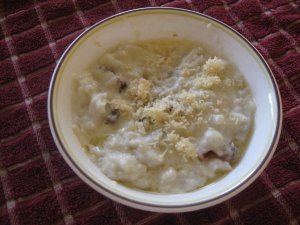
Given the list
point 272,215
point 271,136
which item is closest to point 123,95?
point 271,136

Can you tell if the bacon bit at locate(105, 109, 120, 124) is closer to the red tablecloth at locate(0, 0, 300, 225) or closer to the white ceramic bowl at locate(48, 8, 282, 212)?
the white ceramic bowl at locate(48, 8, 282, 212)

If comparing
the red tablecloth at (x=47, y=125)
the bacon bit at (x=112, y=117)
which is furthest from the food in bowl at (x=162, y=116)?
the red tablecloth at (x=47, y=125)

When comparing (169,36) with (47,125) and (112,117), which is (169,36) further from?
(47,125)

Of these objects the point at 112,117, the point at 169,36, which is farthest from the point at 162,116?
the point at 169,36

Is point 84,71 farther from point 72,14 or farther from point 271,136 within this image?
point 271,136

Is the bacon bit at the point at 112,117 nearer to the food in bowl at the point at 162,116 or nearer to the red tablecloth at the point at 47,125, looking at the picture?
the food in bowl at the point at 162,116

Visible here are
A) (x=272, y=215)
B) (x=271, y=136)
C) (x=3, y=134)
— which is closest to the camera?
(x=271, y=136)
